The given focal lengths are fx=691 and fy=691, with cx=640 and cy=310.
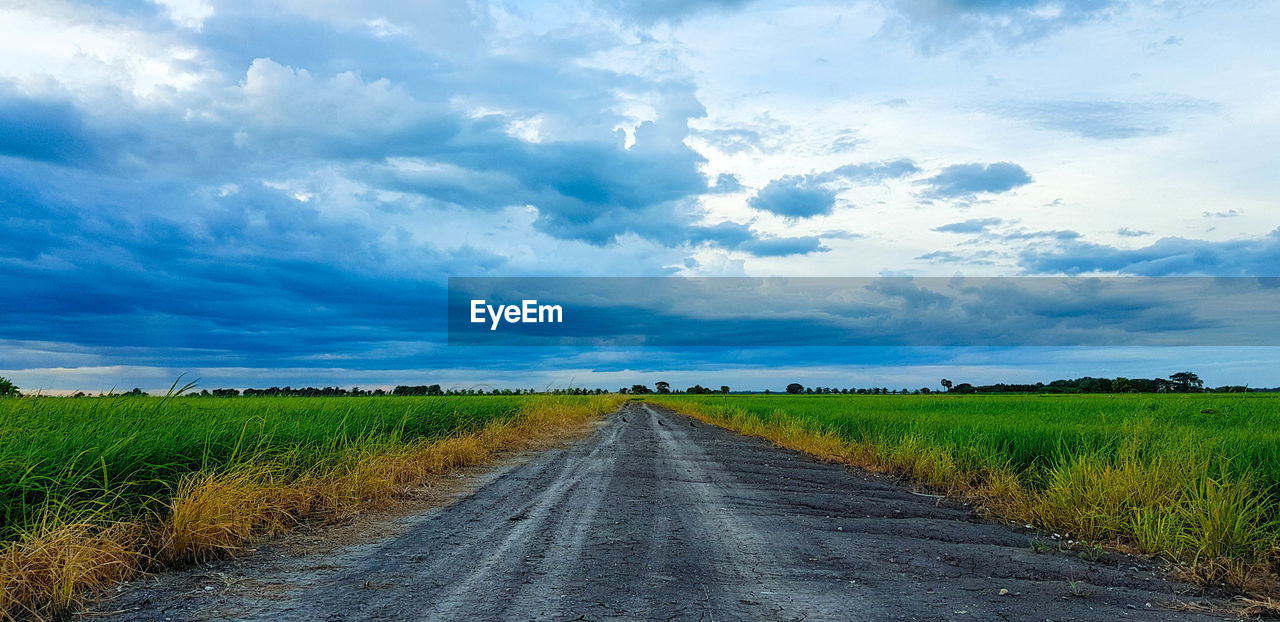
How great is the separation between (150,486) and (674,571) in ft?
17.3

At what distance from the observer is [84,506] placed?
20.2 ft

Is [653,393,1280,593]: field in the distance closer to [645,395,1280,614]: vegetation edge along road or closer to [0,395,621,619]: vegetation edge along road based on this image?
[645,395,1280,614]: vegetation edge along road

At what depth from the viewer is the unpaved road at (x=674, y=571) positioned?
195 inches

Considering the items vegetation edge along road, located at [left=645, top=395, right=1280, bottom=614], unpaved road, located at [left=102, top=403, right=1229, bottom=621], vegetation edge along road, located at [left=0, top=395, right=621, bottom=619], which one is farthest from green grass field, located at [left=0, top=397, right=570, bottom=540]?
vegetation edge along road, located at [left=645, top=395, right=1280, bottom=614]

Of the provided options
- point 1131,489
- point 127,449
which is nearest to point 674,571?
point 1131,489

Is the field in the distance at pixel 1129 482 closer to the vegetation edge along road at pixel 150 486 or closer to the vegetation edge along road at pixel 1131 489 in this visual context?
the vegetation edge along road at pixel 1131 489

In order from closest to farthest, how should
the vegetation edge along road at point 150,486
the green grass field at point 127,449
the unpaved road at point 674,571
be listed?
the unpaved road at point 674,571 → the vegetation edge along road at point 150,486 → the green grass field at point 127,449

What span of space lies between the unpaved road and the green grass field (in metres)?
1.17

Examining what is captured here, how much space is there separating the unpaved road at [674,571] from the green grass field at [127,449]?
1173 millimetres

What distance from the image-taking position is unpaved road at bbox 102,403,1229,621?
495 cm

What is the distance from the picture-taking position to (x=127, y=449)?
22.3ft

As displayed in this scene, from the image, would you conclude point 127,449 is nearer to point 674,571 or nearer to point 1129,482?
point 674,571

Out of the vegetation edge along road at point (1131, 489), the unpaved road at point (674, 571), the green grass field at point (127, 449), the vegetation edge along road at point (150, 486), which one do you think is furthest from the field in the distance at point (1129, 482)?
the green grass field at point (127, 449)

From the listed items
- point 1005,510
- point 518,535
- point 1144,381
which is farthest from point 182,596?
point 1144,381
